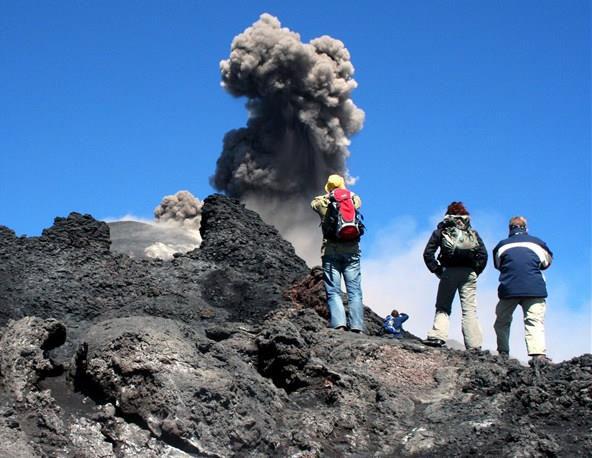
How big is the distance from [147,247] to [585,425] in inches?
1057

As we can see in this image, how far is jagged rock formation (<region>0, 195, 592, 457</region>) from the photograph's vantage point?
7043mm

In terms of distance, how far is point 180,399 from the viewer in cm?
716

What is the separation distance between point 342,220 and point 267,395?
3374 millimetres

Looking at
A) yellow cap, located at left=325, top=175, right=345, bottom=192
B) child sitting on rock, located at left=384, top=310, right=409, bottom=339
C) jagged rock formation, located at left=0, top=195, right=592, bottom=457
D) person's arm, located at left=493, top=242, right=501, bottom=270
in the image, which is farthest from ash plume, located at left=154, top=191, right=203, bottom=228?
jagged rock formation, located at left=0, top=195, right=592, bottom=457

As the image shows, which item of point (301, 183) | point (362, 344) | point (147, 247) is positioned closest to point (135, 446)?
point (362, 344)

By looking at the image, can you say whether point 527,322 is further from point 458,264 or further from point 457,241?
point 457,241

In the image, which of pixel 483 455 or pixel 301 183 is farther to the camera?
pixel 301 183

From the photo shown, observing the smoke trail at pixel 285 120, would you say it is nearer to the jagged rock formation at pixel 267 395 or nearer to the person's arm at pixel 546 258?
the person's arm at pixel 546 258

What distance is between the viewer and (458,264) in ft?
36.4

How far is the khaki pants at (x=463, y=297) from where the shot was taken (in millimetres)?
11062

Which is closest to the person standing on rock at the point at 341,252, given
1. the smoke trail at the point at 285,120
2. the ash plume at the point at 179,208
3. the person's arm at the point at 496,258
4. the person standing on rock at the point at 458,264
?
the person standing on rock at the point at 458,264

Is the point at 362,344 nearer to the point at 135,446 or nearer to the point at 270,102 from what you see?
the point at 135,446

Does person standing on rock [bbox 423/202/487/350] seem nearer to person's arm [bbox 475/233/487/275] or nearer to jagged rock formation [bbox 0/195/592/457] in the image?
person's arm [bbox 475/233/487/275]

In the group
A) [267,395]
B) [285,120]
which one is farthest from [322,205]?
[285,120]
